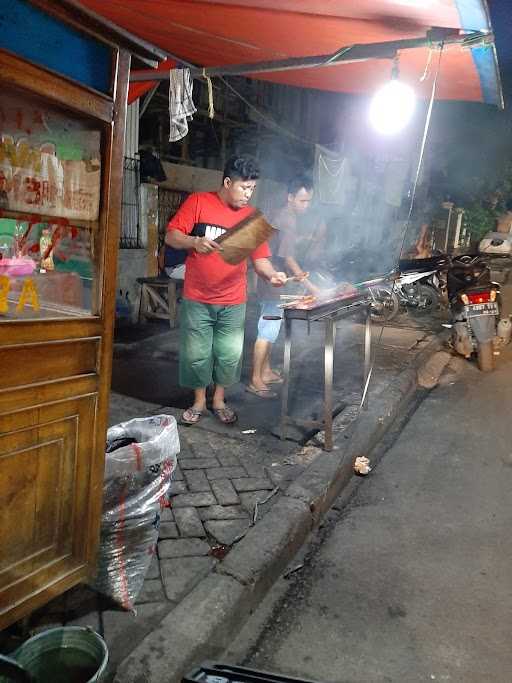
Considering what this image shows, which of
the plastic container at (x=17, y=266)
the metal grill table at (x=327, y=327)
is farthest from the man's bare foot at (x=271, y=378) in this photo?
the plastic container at (x=17, y=266)

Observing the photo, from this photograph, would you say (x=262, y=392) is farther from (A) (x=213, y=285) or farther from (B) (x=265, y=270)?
(A) (x=213, y=285)

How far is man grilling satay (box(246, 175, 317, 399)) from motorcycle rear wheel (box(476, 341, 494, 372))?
3.64 metres

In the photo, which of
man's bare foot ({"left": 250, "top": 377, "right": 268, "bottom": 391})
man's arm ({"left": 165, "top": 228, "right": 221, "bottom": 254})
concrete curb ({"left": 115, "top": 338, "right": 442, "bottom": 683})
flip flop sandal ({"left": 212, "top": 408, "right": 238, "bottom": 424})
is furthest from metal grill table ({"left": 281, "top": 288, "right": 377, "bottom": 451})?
man's bare foot ({"left": 250, "top": 377, "right": 268, "bottom": 391})

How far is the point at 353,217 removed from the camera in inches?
774

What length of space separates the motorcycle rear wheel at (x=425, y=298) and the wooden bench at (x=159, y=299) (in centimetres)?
600

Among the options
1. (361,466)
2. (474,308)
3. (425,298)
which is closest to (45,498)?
(361,466)

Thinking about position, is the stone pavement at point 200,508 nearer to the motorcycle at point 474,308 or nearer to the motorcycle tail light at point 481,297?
the motorcycle at point 474,308

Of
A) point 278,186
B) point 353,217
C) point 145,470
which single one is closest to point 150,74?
point 145,470

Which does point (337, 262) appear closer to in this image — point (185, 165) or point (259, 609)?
point (185, 165)

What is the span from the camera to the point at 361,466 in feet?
15.0

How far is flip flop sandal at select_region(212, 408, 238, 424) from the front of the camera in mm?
4910

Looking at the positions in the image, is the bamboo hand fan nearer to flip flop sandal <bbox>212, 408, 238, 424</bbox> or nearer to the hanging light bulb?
flip flop sandal <bbox>212, 408, 238, 424</bbox>

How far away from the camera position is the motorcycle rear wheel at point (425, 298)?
12102mm

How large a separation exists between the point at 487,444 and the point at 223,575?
356 centimetres
